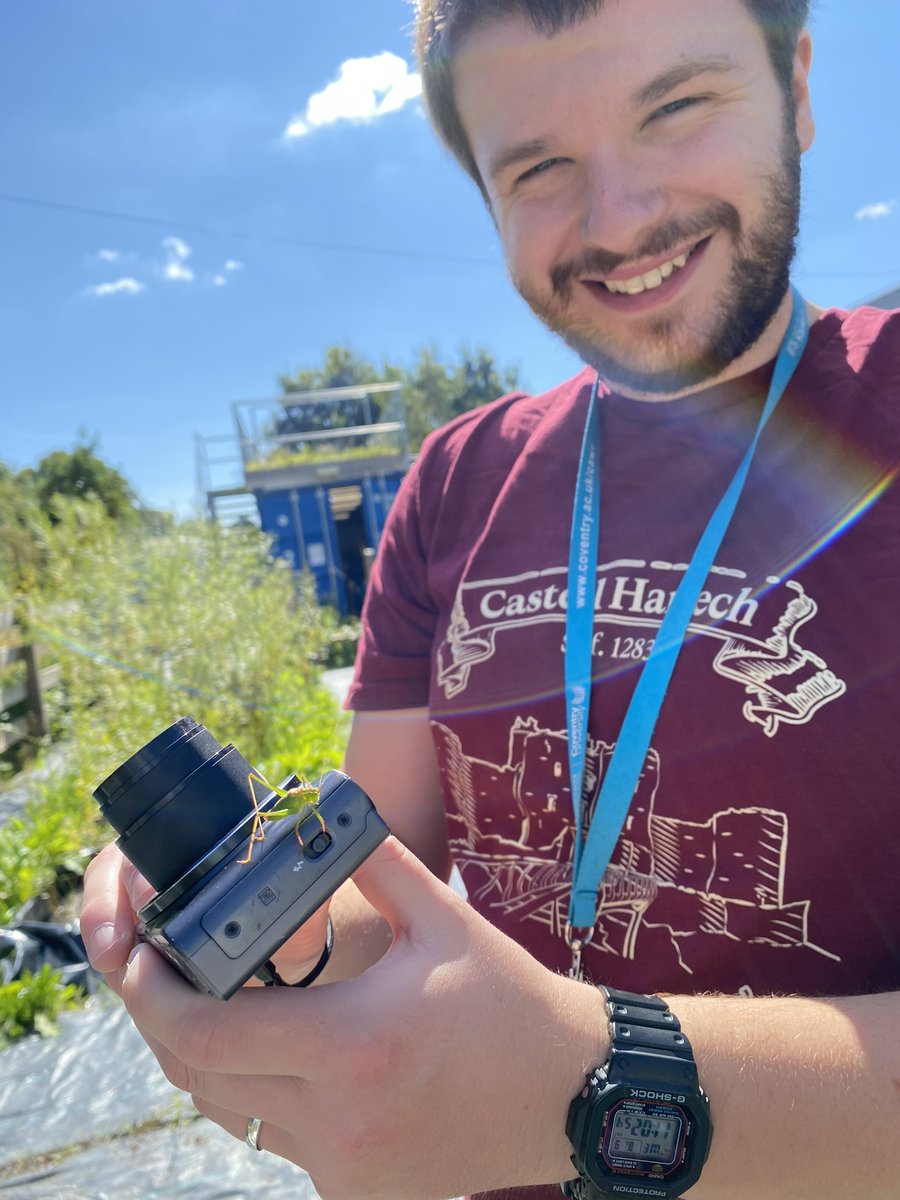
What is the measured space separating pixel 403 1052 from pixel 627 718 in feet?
1.73

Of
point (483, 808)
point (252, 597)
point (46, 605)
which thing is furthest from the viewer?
point (252, 597)

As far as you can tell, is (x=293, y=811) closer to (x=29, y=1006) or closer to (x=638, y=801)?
(x=638, y=801)

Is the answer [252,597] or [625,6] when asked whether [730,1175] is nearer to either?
[625,6]

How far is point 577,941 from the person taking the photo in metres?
1.11

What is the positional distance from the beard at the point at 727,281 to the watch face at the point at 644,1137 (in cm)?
101

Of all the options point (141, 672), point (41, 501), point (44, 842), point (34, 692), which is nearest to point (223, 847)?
point (44, 842)

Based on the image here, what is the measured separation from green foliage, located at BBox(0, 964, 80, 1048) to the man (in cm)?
257

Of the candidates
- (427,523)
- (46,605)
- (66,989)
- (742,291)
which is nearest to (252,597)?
(46,605)

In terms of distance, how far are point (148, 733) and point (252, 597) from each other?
6.06 ft

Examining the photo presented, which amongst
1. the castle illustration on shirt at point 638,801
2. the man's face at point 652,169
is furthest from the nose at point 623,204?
the castle illustration on shirt at point 638,801

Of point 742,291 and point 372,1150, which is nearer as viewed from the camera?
point 372,1150

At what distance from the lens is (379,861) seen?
Answer: 0.73 metres

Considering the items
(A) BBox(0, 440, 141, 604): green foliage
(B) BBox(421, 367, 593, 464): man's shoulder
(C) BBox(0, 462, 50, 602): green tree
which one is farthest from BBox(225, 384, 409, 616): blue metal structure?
(B) BBox(421, 367, 593, 464): man's shoulder

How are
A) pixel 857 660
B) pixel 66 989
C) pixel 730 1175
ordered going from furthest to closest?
pixel 66 989 → pixel 857 660 → pixel 730 1175
